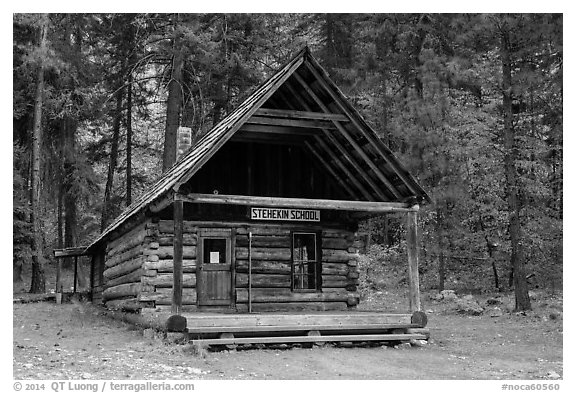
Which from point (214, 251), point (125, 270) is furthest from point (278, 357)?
point (125, 270)

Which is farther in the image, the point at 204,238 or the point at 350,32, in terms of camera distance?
the point at 350,32

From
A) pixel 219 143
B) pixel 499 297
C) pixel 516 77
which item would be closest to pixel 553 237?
pixel 499 297

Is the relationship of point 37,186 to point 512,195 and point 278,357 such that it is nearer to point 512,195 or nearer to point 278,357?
point 278,357

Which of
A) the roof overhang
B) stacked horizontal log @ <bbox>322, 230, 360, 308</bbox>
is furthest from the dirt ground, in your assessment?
the roof overhang

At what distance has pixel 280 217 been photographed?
17266 mm

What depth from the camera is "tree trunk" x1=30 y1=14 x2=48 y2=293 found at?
80.4 ft

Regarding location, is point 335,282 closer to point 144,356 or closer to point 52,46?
point 144,356

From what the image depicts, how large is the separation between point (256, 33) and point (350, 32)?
433 cm

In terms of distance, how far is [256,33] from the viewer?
97.3 feet

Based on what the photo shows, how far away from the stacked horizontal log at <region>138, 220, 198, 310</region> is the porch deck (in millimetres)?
2267

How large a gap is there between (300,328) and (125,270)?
22.6ft

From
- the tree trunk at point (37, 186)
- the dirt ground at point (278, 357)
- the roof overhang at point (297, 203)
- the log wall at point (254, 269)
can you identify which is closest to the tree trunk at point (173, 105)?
the tree trunk at point (37, 186)

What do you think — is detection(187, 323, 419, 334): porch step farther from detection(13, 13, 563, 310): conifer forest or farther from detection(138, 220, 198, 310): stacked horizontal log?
detection(13, 13, 563, 310): conifer forest

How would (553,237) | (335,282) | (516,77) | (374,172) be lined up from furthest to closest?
(553,237)
(516,77)
(335,282)
(374,172)
